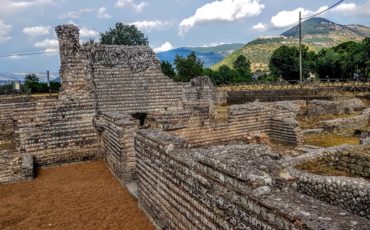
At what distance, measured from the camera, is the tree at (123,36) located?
7494 cm

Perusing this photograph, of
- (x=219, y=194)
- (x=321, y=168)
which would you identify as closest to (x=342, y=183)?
(x=321, y=168)

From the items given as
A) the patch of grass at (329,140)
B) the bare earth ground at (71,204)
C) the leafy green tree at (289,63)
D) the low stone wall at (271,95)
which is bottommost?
the bare earth ground at (71,204)

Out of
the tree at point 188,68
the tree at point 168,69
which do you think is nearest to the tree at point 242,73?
the tree at point 188,68

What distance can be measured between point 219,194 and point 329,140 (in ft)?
38.8

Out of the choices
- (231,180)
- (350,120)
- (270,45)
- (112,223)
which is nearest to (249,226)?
(231,180)

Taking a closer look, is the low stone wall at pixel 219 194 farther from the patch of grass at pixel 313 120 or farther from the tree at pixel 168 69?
the tree at pixel 168 69

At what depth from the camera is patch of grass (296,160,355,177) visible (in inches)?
320

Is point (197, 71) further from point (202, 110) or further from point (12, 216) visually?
point (12, 216)

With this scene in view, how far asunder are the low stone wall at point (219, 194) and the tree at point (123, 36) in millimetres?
70434

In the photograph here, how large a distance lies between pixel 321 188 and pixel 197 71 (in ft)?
164

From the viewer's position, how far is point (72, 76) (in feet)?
45.7

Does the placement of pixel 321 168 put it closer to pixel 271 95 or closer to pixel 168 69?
pixel 271 95

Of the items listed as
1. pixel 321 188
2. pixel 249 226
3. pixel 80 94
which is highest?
pixel 80 94

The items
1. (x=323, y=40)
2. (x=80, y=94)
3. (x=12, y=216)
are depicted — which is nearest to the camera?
(x=12, y=216)
